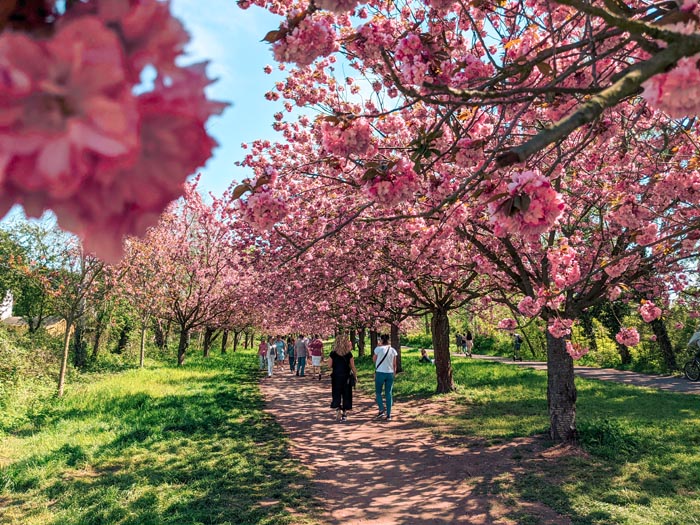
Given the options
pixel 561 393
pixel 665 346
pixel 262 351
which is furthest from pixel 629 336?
pixel 262 351

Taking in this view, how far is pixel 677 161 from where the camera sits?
5.21 m

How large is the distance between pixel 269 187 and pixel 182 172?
317 centimetres

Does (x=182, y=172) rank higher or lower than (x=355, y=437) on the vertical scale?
higher

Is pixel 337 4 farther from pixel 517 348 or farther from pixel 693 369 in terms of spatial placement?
pixel 517 348

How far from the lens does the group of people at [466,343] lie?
3103cm

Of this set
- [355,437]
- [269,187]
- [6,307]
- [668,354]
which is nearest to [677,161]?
[269,187]

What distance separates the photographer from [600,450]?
7.01 metres

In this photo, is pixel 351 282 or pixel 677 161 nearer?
pixel 677 161

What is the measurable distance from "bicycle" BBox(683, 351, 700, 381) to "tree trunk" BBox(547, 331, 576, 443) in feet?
39.1

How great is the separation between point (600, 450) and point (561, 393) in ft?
3.36

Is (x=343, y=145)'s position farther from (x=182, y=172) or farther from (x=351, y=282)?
(x=351, y=282)

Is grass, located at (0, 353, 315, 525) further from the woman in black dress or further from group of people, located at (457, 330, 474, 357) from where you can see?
group of people, located at (457, 330, 474, 357)

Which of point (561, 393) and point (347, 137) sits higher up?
point (347, 137)

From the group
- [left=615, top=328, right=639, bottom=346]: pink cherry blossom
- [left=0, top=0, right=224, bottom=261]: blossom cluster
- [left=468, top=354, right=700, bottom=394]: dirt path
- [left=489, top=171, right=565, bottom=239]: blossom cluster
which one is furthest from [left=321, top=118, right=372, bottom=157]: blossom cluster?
[left=468, top=354, right=700, bottom=394]: dirt path
